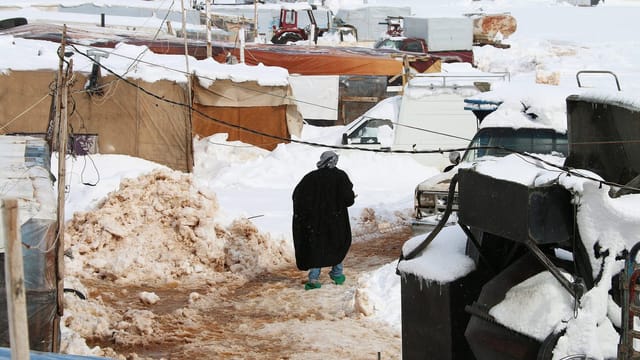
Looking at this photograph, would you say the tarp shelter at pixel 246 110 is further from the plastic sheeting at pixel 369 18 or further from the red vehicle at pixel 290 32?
the plastic sheeting at pixel 369 18

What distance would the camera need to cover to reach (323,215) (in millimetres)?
10031

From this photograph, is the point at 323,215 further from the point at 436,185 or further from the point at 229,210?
the point at 229,210

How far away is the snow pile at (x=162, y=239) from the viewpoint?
35.0 ft

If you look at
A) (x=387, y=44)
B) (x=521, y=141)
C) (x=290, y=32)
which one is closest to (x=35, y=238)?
(x=521, y=141)

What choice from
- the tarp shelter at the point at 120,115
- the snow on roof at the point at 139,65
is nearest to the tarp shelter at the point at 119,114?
the tarp shelter at the point at 120,115

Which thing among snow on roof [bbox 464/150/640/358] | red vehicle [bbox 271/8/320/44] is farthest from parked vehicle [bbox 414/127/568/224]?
red vehicle [bbox 271/8/320/44]

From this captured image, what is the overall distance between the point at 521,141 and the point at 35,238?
589 centimetres

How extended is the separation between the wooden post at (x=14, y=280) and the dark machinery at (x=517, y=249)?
103 inches

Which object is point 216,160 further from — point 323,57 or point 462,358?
point 462,358

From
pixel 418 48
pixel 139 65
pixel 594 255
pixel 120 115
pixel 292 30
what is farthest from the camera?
pixel 292 30

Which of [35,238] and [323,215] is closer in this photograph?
[35,238]

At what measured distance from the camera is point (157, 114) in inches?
699

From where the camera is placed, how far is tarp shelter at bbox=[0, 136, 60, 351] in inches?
259

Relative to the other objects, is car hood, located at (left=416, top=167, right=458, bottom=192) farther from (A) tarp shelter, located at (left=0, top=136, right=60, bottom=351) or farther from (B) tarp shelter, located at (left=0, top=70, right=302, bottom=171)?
(B) tarp shelter, located at (left=0, top=70, right=302, bottom=171)
